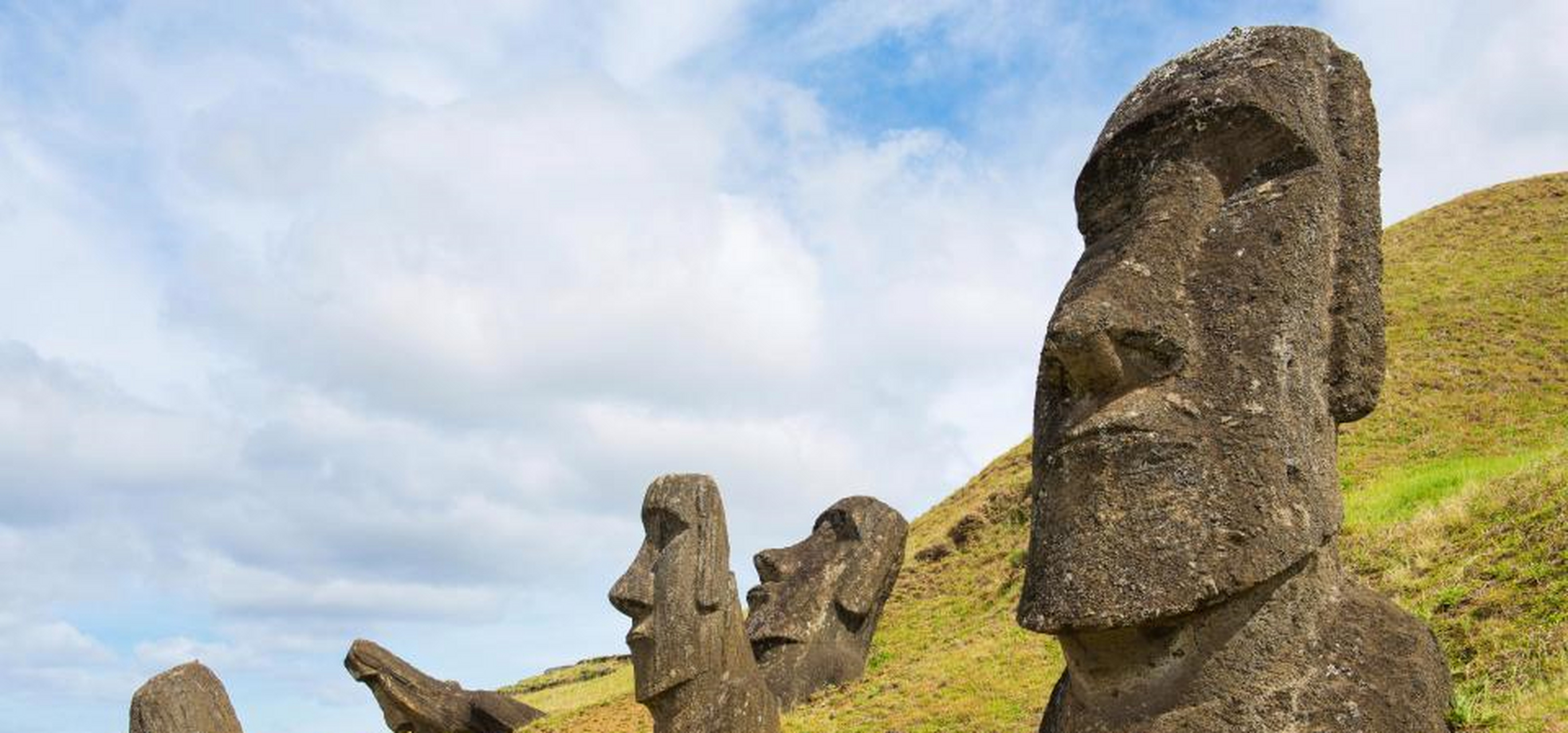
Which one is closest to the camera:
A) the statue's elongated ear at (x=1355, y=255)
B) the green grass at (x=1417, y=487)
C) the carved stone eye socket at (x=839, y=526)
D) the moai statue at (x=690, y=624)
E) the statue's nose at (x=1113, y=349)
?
→ the statue's nose at (x=1113, y=349)

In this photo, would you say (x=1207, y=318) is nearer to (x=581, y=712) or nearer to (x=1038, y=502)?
(x=1038, y=502)

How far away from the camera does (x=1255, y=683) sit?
222 inches

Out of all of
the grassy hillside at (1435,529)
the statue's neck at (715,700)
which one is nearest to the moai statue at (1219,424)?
the grassy hillside at (1435,529)

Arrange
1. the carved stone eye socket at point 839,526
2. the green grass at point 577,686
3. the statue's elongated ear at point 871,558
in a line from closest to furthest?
the statue's elongated ear at point 871,558, the carved stone eye socket at point 839,526, the green grass at point 577,686

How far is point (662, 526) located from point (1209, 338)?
7.69m

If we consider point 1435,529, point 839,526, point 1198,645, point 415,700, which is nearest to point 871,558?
point 839,526

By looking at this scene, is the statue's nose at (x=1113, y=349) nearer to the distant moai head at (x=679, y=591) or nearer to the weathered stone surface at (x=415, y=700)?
the distant moai head at (x=679, y=591)

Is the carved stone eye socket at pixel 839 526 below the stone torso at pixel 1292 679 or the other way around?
the other way around

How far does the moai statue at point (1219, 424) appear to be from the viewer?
18.5 ft

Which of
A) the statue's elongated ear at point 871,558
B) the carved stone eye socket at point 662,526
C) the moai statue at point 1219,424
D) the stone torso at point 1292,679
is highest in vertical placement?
the statue's elongated ear at point 871,558

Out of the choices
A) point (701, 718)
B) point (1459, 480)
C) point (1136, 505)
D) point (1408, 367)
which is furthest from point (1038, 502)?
point (1408, 367)

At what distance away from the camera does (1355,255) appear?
665 cm

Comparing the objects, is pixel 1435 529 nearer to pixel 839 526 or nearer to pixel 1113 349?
pixel 839 526

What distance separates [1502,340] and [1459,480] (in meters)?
13.3
